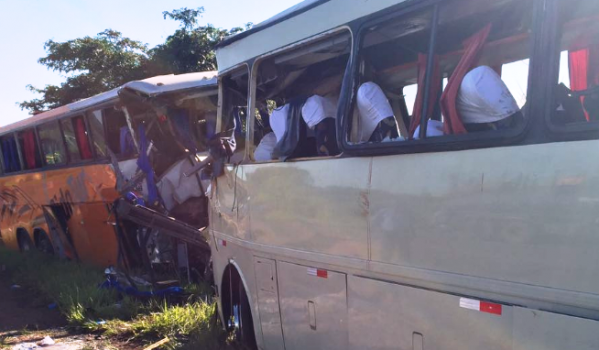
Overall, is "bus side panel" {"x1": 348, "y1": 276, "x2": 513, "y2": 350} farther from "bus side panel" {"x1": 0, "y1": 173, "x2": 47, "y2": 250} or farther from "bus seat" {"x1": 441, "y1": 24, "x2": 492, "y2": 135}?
"bus side panel" {"x1": 0, "y1": 173, "x2": 47, "y2": 250}

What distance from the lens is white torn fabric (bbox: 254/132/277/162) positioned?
13.4 feet

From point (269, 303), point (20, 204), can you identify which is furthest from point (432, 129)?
point (20, 204)

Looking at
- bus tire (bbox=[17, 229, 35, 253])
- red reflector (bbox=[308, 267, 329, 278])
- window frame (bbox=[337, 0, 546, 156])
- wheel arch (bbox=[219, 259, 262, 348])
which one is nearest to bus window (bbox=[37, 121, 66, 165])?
bus tire (bbox=[17, 229, 35, 253])

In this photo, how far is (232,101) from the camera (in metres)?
4.81

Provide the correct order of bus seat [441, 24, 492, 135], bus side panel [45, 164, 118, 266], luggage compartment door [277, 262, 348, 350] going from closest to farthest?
bus seat [441, 24, 492, 135] < luggage compartment door [277, 262, 348, 350] < bus side panel [45, 164, 118, 266]

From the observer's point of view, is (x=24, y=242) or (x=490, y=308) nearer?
(x=490, y=308)

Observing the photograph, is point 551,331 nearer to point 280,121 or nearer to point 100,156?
point 280,121

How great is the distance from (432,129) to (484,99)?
30cm

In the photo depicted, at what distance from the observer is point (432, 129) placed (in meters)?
2.63

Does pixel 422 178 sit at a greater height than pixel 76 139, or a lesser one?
lesser

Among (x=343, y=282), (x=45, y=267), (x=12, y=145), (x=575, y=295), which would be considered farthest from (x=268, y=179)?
(x=12, y=145)

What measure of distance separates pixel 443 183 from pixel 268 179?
5.58 ft

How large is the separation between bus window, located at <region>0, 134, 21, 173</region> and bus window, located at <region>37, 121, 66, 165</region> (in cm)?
179

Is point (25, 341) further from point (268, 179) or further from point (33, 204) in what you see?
point (33, 204)
